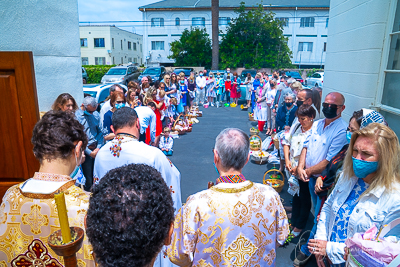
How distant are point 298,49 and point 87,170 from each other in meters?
34.8

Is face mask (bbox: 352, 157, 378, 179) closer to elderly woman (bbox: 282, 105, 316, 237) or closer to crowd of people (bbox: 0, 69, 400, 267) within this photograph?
crowd of people (bbox: 0, 69, 400, 267)

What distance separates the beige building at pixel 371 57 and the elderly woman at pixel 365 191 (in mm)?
1582

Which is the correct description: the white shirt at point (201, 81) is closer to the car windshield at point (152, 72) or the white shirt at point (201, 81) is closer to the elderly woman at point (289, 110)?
the car windshield at point (152, 72)

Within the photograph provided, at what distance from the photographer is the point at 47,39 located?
10.6ft

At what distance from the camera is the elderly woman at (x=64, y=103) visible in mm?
3418

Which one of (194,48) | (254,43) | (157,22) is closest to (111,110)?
(254,43)

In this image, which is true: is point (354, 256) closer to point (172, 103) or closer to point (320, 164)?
point (320, 164)

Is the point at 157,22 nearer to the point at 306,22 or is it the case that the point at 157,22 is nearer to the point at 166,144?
the point at 306,22

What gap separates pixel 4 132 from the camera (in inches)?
111

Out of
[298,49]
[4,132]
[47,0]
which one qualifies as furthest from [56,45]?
[298,49]

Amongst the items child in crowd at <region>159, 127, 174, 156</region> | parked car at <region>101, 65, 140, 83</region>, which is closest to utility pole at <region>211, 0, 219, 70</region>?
parked car at <region>101, 65, 140, 83</region>

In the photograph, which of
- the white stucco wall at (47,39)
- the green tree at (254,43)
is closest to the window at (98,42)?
the green tree at (254,43)

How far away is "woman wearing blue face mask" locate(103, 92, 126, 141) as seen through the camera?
465 centimetres

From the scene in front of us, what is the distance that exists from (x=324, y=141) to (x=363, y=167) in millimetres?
1322
